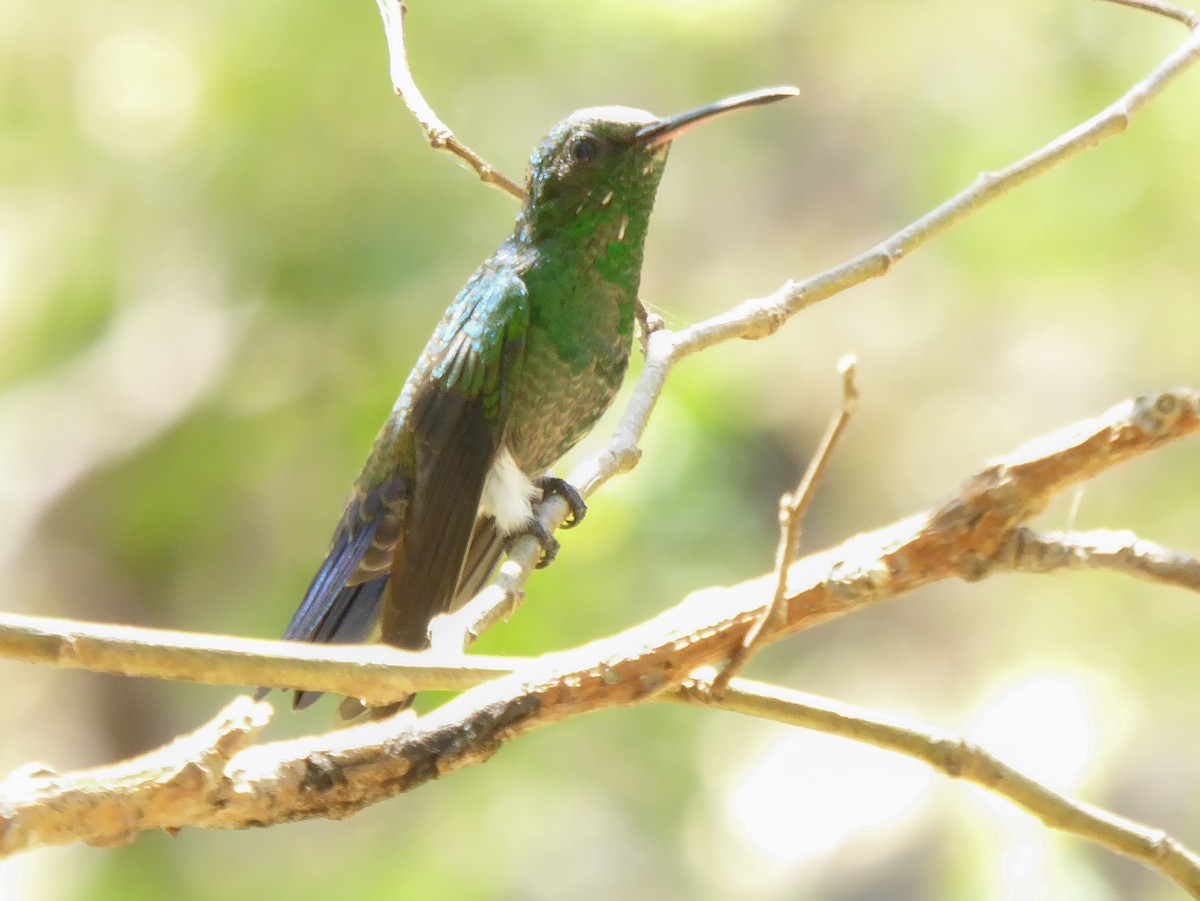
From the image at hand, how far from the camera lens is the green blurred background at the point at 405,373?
3.67m

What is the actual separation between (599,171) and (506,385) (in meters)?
0.45

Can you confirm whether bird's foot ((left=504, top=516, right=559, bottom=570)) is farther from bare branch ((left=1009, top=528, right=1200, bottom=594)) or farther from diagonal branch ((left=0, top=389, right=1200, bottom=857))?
bare branch ((left=1009, top=528, right=1200, bottom=594))

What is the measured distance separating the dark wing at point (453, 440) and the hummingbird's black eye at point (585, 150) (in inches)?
10.8

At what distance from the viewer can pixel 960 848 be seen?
3.57m

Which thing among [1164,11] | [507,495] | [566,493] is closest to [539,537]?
[566,493]

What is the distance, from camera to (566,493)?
7.64 ft

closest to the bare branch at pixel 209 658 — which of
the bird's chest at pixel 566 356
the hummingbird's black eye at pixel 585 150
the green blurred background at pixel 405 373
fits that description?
the bird's chest at pixel 566 356

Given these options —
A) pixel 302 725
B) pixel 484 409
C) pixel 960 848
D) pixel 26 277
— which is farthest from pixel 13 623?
pixel 26 277

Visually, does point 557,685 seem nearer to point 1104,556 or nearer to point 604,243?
point 1104,556

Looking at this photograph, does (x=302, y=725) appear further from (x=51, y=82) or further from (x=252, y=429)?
(x=51, y=82)

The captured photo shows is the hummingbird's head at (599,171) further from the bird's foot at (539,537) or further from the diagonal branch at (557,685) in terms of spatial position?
the diagonal branch at (557,685)

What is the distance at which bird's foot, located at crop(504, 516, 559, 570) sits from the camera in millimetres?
2256

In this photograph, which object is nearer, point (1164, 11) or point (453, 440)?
point (1164, 11)

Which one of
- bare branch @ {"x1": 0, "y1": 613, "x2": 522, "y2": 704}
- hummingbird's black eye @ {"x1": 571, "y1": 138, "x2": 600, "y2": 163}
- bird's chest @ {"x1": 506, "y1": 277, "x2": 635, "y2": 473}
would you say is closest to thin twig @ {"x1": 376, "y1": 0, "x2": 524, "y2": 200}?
hummingbird's black eye @ {"x1": 571, "y1": 138, "x2": 600, "y2": 163}
